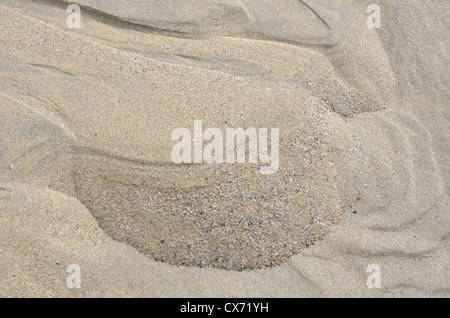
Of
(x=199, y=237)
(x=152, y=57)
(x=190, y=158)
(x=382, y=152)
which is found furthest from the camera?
(x=152, y=57)

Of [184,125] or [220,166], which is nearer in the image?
[220,166]

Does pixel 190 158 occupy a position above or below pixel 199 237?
above

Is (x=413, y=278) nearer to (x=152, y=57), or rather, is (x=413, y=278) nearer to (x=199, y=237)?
(x=199, y=237)

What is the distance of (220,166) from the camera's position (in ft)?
8.58

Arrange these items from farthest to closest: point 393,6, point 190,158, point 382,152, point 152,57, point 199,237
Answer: point 393,6, point 152,57, point 382,152, point 190,158, point 199,237

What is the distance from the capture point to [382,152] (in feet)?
9.33

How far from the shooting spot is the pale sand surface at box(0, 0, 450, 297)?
2414 millimetres

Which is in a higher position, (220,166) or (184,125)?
(184,125)

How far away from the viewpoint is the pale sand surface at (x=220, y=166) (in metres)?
2.41

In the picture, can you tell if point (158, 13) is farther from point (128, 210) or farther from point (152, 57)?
point (128, 210)

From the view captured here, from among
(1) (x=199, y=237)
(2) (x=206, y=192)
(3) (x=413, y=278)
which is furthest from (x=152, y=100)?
(3) (x=413, y=278)

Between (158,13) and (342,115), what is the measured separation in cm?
176

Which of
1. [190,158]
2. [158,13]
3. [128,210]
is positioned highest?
[158,13]

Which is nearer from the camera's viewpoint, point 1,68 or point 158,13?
point 1,68
